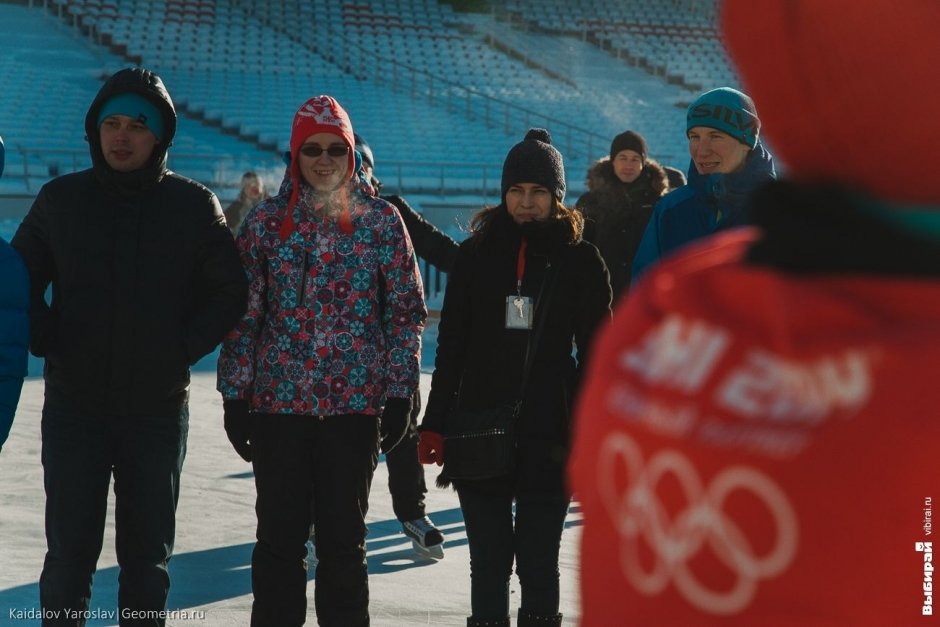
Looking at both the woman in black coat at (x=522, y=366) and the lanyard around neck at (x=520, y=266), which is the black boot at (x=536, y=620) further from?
the lanyard around neck at (x=520, y=266)

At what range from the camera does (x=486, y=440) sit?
11.8ft

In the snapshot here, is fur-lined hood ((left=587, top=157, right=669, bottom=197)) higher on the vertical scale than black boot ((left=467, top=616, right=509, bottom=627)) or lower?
higher

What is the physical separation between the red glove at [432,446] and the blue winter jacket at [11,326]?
42.0 inches

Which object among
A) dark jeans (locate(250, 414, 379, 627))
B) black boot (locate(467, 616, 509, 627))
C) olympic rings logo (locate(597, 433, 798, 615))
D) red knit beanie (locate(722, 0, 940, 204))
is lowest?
black boot (locate(467, 616, 509, 627))

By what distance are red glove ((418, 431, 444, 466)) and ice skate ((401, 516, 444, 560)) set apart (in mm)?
1433

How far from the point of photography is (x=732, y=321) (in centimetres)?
86

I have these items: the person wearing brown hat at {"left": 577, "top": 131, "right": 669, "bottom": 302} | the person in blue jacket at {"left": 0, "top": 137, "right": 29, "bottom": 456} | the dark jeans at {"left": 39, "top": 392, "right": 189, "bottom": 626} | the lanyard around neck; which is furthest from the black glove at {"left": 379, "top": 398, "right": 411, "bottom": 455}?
the person wearing brown hat at {"left": 577, "top": 131, "right": 669, "bottom": 302}

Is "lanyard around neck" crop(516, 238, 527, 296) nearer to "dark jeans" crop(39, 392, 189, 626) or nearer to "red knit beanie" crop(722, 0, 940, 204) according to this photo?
"dark jeans" crop(39, 392, 189, 626)

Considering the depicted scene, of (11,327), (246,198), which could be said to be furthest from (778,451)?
(246,198)

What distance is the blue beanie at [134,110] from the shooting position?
3699 millimetres

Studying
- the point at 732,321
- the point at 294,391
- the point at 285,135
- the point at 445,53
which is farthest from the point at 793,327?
the point at 445,53

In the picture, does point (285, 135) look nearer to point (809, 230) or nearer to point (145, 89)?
point (145, 89)

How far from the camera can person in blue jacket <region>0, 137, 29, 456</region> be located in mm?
3137

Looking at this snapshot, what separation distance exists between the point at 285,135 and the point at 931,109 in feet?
76.2
